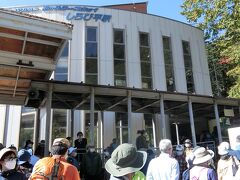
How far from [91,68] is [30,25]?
40.7 ft

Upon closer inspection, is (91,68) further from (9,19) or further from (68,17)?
(9,19)

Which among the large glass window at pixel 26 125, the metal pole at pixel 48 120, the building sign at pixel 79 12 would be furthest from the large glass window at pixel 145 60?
the metal pole at pixel 48 120

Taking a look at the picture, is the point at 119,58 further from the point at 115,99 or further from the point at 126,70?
the point at 115,99

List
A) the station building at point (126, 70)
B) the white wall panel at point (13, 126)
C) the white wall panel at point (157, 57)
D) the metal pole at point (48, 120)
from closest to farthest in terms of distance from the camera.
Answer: the metal pole at point (48, 120), the white wall panel at point (13, 126), the station building at point (126, 70), the white wall panel at point (157, 57)

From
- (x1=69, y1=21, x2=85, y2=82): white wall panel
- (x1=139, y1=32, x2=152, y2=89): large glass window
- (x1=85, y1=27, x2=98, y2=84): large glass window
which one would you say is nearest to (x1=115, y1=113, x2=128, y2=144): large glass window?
(x1=85, y1=27, x2=98, y2=84): large glass window

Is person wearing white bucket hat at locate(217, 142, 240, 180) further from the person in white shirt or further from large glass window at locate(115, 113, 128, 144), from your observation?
large glass window at locate(115, 113, 128, 144)

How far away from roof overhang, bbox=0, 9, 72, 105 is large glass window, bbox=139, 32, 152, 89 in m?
11.9

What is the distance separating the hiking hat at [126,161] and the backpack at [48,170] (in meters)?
0.96

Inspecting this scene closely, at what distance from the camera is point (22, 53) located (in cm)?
745

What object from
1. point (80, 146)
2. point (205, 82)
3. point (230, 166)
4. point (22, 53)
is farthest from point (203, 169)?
point (205, 82)

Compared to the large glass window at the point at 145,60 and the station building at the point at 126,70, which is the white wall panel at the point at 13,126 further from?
the large glass window at the point at 145,60

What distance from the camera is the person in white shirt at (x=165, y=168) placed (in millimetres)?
4969

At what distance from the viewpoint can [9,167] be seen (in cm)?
377

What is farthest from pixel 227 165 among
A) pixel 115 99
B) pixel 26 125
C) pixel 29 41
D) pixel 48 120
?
pixel 26 125
